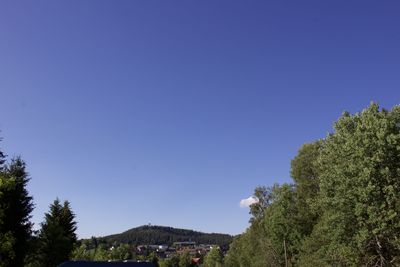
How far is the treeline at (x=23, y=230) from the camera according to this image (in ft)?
90.7

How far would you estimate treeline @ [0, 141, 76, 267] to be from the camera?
27.7m

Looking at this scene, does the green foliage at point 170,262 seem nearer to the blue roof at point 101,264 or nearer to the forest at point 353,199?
the forest at point 353,199

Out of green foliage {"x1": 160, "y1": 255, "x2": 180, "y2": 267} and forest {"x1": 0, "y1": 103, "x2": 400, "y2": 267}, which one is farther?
green foliage {"x1": 160, "y1": 255, "x2": 180, "y2": 267}

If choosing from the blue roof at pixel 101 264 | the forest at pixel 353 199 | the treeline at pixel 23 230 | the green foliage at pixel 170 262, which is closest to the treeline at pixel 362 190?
the forest at pixel 353 199

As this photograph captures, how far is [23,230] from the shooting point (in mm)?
33906

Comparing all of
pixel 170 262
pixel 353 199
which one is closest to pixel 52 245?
pixel 353 199

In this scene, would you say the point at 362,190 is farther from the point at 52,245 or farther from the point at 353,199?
the point at 52,245

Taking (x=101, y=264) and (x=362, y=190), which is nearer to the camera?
(x=362, y=190)

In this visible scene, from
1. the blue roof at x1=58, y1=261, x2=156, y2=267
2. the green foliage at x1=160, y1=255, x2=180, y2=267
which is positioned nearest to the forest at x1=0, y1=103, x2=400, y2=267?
the blue roof at x1=58, y1=261, x2=156, y2=267

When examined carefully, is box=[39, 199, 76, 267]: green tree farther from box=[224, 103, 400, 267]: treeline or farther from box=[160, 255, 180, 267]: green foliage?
box=[160, 255, 180, 267]: green foliage

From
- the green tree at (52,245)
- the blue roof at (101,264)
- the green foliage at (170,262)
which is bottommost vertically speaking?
the blue roof at (101,264)

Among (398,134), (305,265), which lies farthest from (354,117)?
(305,265)

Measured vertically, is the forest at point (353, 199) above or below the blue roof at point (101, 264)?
above

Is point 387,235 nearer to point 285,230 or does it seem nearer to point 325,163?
point 325,163
